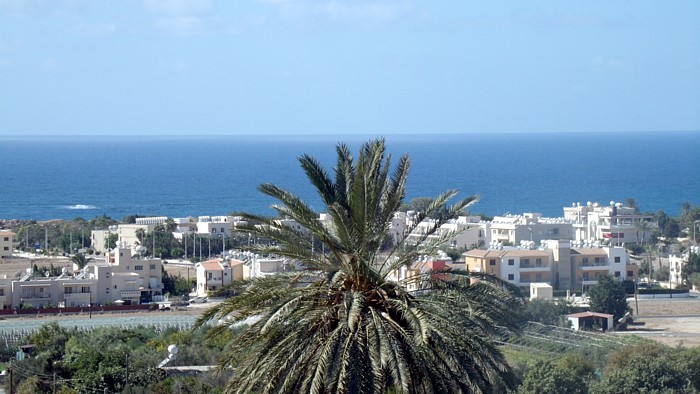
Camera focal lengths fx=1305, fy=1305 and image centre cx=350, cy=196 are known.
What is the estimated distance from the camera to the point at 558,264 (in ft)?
150

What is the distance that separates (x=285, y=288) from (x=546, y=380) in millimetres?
8784

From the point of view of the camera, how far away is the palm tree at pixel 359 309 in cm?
1088

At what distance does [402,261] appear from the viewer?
11531mm

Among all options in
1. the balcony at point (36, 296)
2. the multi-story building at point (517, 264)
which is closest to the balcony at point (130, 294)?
the balcony at point (36, 296)

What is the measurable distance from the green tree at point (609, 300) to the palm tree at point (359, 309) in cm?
2557

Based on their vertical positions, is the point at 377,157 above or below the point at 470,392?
above

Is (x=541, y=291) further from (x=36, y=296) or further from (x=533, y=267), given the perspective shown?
(x=36, y=296)

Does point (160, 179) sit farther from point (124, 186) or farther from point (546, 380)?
point (546, 380)

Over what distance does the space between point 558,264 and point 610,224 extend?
14120 millimetres

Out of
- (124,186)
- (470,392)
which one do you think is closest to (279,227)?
(470,392)

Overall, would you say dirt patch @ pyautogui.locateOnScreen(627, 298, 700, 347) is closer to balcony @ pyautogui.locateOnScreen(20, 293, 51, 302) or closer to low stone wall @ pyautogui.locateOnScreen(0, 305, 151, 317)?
low stone wall @ pyautogui.locateOnScreen(0, 305, 151, 317)

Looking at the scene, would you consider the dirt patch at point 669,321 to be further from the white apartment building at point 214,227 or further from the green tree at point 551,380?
the white apartment building at point 214,227

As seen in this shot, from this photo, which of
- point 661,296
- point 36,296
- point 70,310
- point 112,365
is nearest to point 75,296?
point 36,296

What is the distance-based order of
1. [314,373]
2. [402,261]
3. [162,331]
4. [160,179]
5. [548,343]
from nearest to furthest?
1. [314,373]
2. [402,261]
3. [548,343]
4. [162,331]
5. [160,179]
